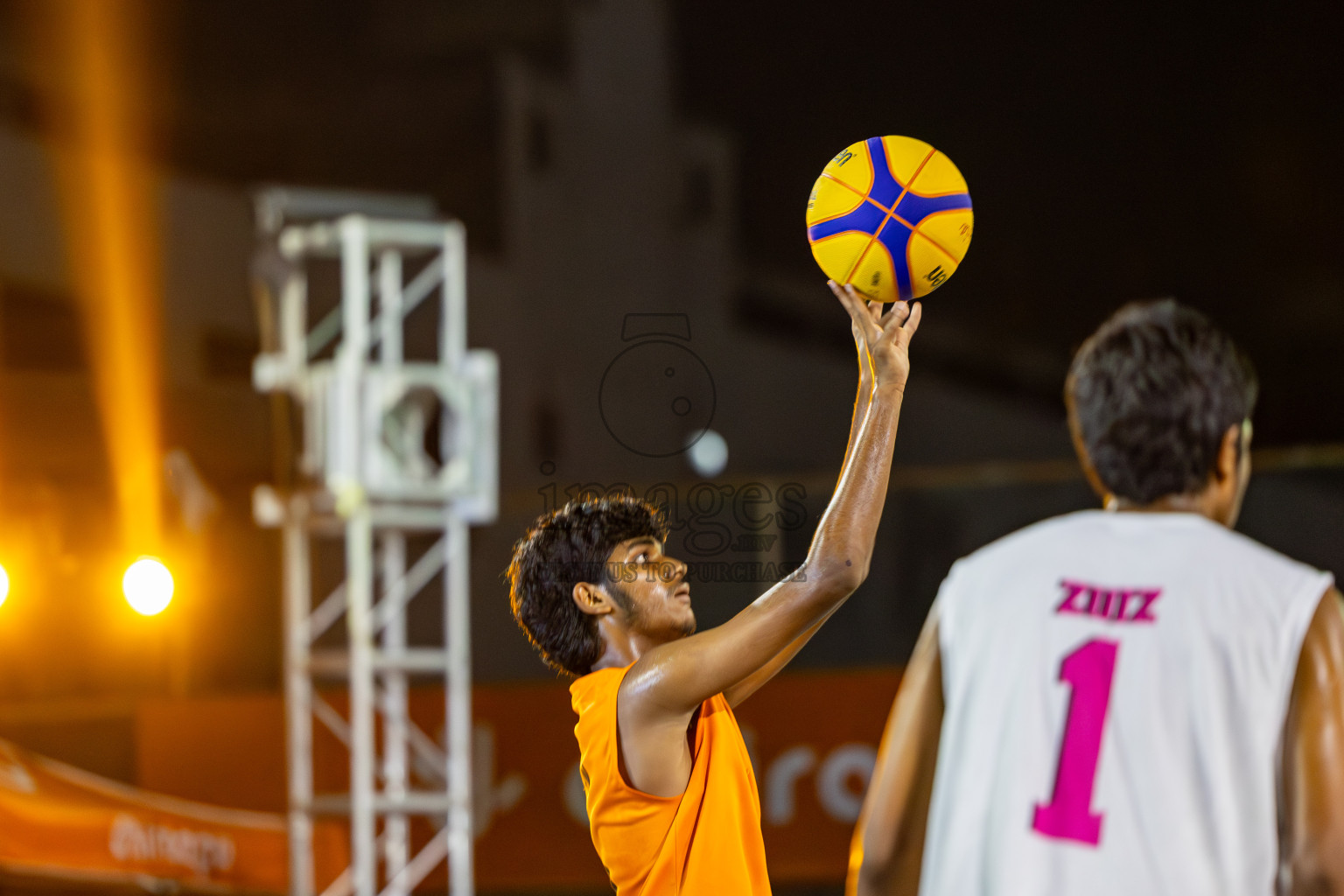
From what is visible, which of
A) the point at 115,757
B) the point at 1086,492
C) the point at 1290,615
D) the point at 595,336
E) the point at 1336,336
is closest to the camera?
the point at 1290,615

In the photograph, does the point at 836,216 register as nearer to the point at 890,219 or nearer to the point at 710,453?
the point at 890,219

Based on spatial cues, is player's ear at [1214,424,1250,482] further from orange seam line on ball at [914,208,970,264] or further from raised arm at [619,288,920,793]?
orange seam line on ball at [914,208,970,264]

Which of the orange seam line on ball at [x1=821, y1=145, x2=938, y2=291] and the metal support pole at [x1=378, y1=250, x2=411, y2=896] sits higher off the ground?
the orange seam line on ball at [x1=821, y1=145, x2=938, y2=291]

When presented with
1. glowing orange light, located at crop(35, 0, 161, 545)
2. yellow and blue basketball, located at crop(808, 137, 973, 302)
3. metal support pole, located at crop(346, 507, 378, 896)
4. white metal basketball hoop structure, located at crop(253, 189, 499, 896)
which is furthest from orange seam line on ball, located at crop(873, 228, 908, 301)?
glowing orange light, located at crop(35, 0, 161, 545)

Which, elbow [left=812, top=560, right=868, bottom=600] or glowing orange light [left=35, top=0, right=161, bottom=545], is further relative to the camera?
glowing orange light [left=35, top=0, right=161, bottom=545]

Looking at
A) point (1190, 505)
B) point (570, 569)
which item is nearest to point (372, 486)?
point (570, 569)

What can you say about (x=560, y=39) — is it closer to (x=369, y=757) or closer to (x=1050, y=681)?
(x=369, y=757)

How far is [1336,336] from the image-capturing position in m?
15.2

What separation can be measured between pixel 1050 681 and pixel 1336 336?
14970 mm

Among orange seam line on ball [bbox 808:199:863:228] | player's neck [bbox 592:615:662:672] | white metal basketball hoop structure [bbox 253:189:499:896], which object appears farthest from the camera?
white metal basketball hoop structure [bbox 253:189:499:896]

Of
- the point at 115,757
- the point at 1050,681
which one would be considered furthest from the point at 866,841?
the point at 115,757

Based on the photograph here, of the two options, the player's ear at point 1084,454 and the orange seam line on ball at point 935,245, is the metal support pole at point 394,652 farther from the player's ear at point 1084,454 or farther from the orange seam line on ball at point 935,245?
the player's ear at point 1084,454

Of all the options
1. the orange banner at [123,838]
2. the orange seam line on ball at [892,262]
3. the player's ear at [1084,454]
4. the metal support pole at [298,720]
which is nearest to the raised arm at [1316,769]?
the player's ear at [1084,454]

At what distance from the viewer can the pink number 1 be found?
1.77m
